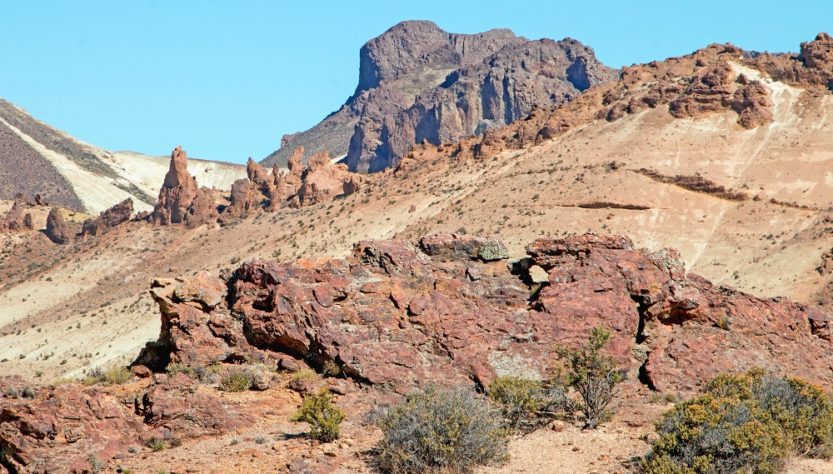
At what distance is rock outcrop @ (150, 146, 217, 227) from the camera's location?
77062mm

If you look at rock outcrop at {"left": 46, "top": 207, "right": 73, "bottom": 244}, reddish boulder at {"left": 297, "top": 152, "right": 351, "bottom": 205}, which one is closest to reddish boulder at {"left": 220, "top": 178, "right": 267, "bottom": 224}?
reddish boulder at {"left": 297, "top": 152, "right": 351, "bottom": 205}

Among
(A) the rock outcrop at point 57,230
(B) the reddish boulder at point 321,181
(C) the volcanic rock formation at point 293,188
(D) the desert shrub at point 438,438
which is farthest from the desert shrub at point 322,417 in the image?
(A) the rock outcrop at point 57,230

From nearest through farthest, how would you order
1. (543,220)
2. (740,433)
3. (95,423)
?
(740,433) → (95,423) → (543,220)

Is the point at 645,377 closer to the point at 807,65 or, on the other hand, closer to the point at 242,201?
→ the point at 807,65

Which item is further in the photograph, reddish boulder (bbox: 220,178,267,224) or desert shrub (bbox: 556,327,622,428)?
reddish boulder (bbox: 220,178,267,224)

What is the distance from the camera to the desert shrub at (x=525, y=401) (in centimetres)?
1817

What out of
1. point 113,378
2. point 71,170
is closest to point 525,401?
Answer: point 113,378

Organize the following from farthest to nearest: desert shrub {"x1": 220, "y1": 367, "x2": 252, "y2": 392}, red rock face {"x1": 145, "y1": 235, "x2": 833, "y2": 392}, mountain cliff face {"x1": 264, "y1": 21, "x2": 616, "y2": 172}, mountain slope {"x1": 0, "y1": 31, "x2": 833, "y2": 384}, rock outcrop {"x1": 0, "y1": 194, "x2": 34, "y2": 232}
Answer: mountain cliff face {"x1": 264, "y1": 21, "x2": 616, "y2": 172} → rock outcrop {"x1": 0, "y1": 194, "x2": 34, "y2": 232} → mountain slope {"x1": 0, "y1": 31, "x2": 833, "y2": 384} → red rock face {"x1": 145, "y1": 235, "x2": 833, "y2": 392} → desert shrub {"x1": 220, "y1": 367, "x2": 252, "y2": 392}

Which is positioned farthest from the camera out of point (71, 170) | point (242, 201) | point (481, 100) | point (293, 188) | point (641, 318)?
point (481, 100)

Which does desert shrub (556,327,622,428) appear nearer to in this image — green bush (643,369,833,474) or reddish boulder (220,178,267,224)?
green bush (643,369,833,474)

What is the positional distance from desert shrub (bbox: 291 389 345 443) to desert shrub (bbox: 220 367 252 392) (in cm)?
195

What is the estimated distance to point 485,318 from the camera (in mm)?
20906

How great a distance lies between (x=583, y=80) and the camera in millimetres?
162375

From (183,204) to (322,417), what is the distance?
62.6 meters
